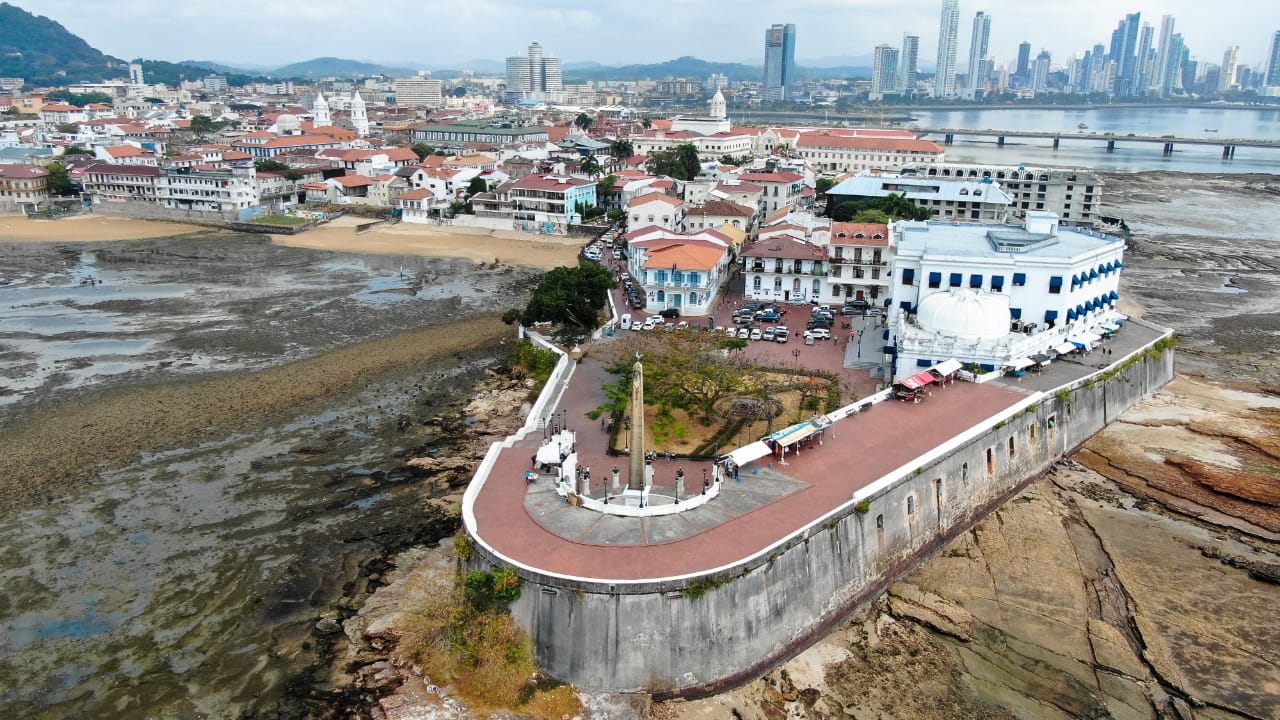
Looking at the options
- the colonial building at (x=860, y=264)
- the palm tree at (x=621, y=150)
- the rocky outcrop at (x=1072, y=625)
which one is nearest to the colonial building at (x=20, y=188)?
the palm tree at (x=621, y=150)

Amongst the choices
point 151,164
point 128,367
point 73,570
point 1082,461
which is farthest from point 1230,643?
point 151,164

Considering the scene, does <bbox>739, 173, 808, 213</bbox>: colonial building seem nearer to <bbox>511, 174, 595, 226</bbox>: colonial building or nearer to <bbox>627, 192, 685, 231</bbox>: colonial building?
<bbox>627, 192, 685, 231</bbox>: colonial building

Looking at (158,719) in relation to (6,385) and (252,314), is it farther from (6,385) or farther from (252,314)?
(252,314)

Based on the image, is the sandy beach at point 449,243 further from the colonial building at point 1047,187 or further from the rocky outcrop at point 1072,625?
the rocky outcrop at point 1072,625

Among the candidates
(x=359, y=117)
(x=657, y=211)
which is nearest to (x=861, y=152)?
(x=657, y=211)

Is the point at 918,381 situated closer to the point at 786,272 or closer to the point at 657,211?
the point at 786,272
